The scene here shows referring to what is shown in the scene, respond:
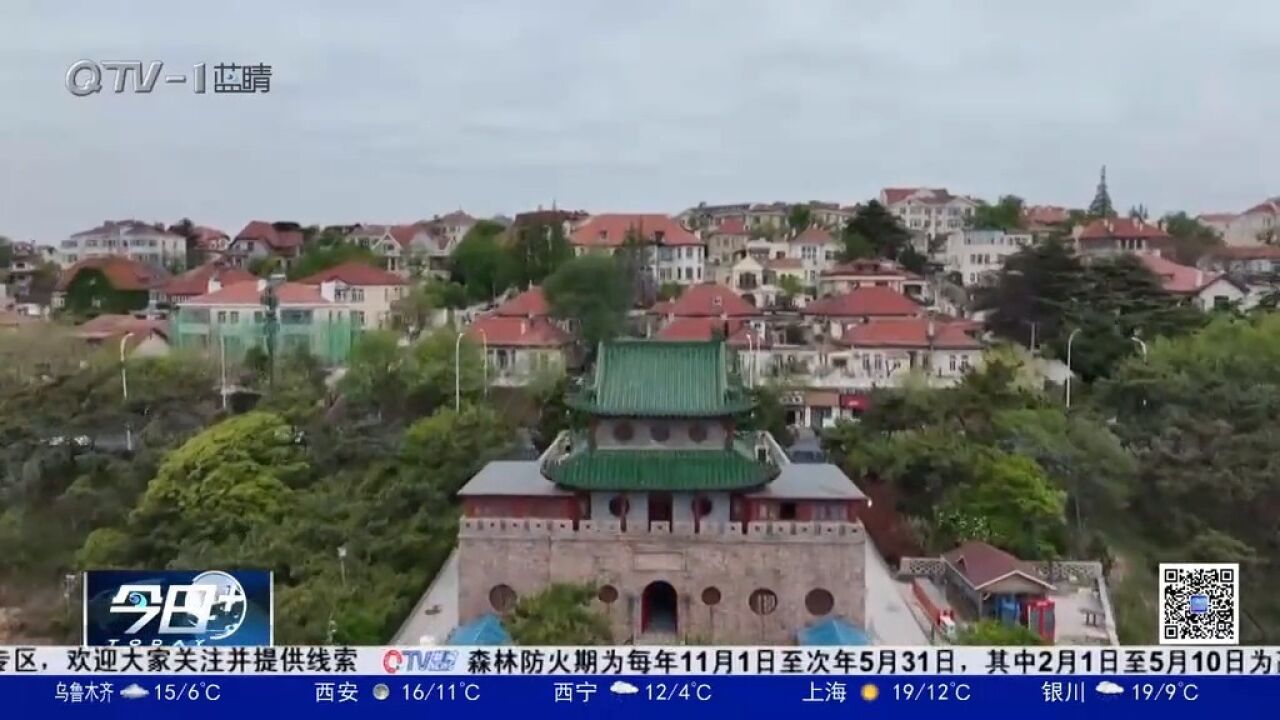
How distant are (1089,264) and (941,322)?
0.72 m

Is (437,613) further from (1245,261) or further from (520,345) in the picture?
(1245,261)

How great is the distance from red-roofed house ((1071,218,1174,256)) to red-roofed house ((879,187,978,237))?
56cm

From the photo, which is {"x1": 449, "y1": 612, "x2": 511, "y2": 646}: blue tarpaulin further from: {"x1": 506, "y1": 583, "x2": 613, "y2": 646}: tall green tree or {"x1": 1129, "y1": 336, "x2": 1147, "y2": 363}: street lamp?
{"x1": 1129, "y1": 336, "x2": 1147, "y2": 363}: street lamp

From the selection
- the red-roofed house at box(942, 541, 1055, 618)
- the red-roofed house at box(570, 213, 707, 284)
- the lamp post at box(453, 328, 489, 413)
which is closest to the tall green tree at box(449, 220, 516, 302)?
the lamp post at box(453, 328, 489, 413)

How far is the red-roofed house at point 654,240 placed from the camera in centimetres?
474

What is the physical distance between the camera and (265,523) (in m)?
4.68

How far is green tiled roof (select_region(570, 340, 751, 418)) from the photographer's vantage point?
4465 millimetres

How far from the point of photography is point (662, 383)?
14.9ft

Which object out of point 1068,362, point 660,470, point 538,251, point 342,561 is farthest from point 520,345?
point 1068,362
